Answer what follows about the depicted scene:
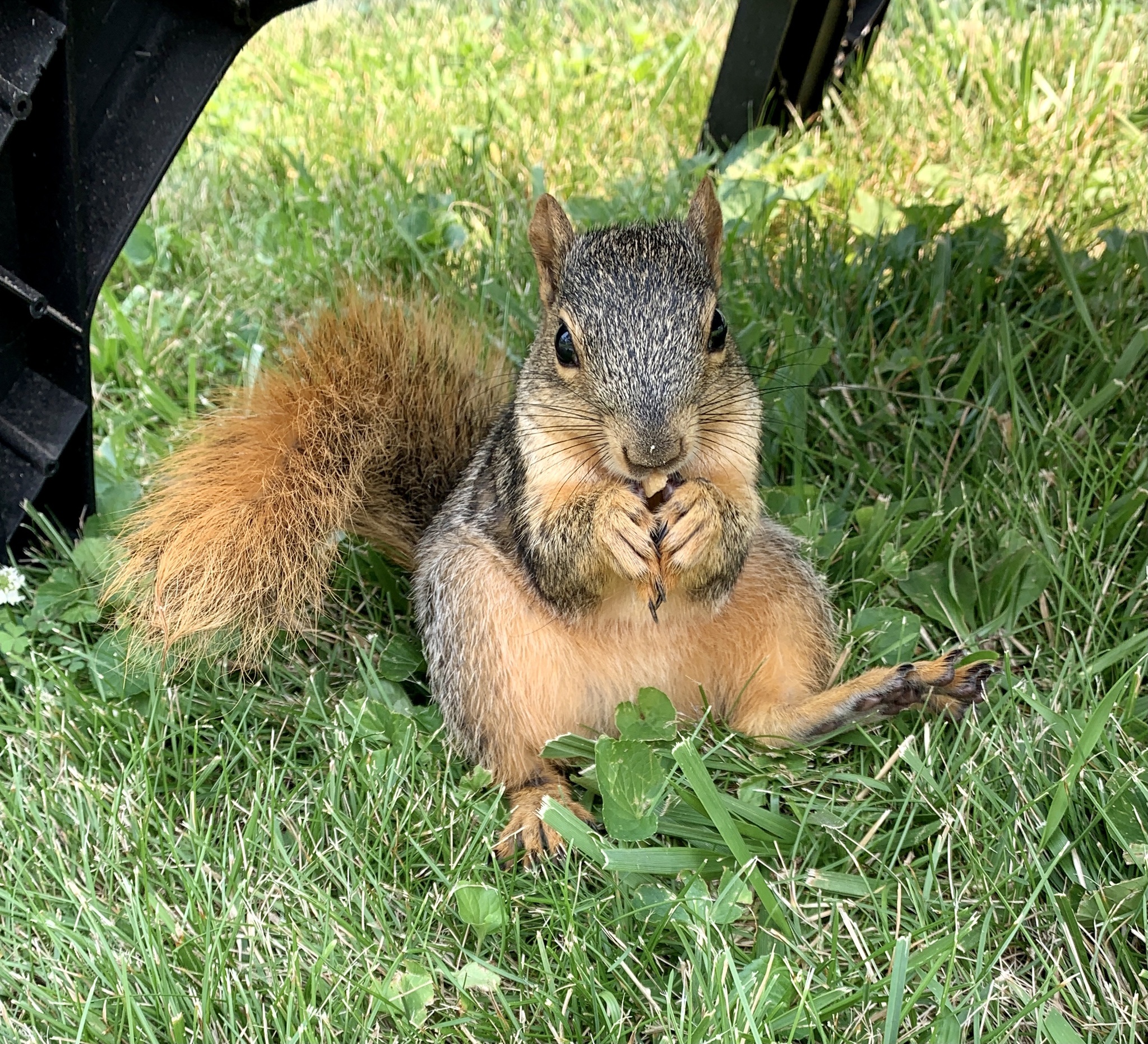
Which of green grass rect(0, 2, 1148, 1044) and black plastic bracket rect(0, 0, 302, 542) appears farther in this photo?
black plastic bracket rect(0, 0, 302, 542)

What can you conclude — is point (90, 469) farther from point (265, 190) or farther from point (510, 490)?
point (265, 190)

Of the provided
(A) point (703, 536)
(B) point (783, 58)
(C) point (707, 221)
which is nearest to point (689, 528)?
(A) point (703, 536)

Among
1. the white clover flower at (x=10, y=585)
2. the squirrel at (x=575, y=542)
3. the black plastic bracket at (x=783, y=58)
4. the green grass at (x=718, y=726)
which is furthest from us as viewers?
the black plastic bracket at (x=783, y=58)

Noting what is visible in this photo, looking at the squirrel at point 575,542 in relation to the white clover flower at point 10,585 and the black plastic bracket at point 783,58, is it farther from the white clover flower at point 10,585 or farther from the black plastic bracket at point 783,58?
the black plastic bracket at point 783,58

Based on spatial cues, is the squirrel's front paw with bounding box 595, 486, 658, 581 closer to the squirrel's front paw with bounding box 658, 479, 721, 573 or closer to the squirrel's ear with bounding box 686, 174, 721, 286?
the squirrel's front paw with bounding box 658, 479, 721, 573

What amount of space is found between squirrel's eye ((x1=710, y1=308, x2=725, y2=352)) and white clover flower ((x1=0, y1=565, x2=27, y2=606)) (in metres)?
1.08

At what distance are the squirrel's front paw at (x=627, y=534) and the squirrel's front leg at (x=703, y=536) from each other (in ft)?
0.07

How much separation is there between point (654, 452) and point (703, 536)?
0.16 m

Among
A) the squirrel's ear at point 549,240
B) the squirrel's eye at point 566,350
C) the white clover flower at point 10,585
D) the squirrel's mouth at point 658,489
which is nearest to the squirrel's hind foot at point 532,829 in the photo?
the squirrel's mouth at point 658,489

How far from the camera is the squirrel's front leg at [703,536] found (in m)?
1.44

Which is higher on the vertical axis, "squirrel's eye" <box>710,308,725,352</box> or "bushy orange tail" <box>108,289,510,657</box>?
"squirrel's eye" <box>710,308,725,352</box>

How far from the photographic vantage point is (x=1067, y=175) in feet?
8.39

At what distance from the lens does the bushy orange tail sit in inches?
62.1

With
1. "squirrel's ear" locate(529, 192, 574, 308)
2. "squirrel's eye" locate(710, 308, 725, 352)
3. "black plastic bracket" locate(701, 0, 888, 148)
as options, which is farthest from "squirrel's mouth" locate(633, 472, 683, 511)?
"black plastic bracket" locate(701, 0, 888, 148)
